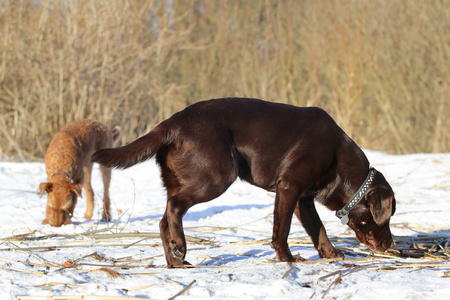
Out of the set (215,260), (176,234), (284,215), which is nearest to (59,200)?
(215,260)

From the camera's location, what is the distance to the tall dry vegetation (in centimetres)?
1060

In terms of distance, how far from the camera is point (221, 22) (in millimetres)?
13938

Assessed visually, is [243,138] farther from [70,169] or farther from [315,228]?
[70,169]

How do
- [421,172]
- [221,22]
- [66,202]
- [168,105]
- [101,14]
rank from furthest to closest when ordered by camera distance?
[221,22], [168,105], [101,14], [421,172], [66,202]

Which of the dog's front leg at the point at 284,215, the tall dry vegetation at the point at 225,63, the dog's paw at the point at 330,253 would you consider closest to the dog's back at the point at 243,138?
the dog's front leg at the point at 284,215

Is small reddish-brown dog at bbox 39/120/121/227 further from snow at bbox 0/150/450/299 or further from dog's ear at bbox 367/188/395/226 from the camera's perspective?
dog's ear at bbox 367/188/395/226

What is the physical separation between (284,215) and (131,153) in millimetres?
1062

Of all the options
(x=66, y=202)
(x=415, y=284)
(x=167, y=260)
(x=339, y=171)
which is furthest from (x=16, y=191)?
(x=415, y=284)

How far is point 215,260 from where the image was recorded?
146 inches

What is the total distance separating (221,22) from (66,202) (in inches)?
352

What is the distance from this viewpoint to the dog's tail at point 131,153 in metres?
3.38

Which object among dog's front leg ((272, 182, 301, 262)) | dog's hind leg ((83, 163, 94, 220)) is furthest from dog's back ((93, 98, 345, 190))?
dog's hind leg ((83, 163, 94, 220))

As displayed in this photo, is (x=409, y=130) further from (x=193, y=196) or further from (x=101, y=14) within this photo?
(x=193, y=196)

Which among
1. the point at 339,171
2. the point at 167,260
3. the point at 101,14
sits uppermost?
the point at 101,14
